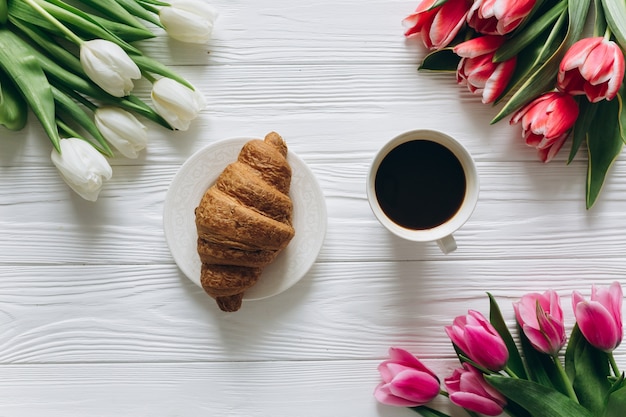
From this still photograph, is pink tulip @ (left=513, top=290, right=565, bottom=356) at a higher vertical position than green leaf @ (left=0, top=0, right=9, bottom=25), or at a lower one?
lower

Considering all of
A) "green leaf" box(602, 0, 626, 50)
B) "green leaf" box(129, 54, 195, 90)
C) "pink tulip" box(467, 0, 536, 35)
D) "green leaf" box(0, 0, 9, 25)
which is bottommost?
"green leaf" box(129, 54, 195, 90)

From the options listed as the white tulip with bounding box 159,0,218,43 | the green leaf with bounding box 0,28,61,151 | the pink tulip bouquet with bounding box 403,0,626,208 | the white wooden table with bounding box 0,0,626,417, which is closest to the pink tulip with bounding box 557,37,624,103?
the pink tulip bouquet with bounding box 403,0,626,208

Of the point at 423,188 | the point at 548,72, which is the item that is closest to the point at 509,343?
the point at 423,188

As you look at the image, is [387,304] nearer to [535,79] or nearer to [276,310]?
[276,310]

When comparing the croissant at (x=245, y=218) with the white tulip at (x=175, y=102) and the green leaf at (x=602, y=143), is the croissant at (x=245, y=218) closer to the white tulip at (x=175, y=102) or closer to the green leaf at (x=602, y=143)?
the white tulip at (x=175, y=102)

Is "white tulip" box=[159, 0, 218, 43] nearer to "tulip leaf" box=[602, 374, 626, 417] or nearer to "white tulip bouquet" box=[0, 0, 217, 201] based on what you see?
"white tulip bouquet" box=[0, 0, 217, 201]

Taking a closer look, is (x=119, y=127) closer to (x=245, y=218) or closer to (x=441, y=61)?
(x=245, y=218)
